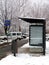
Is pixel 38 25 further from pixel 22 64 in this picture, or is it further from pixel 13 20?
pixel 13 20

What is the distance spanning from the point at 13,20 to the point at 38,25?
130 ft

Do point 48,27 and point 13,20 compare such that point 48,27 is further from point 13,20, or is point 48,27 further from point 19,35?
point 19,35

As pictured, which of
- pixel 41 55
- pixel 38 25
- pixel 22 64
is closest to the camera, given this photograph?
pixel 22 64

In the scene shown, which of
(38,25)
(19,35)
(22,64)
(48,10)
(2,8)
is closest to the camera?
(22,64)

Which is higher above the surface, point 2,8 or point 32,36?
point 2,8

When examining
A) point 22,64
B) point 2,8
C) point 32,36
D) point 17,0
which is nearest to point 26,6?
point 17,0

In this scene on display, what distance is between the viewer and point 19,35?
45.8 meters

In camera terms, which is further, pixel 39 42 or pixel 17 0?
pixel 17 0

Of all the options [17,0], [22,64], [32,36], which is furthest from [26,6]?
[22,64]

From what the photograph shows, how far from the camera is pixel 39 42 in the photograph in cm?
1603

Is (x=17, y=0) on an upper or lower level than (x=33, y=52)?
upper

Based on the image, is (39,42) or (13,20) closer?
(39,42)

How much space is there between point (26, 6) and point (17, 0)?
15.4ft

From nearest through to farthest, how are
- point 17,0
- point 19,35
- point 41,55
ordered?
point 41,55
point 19,35
point 17,0
